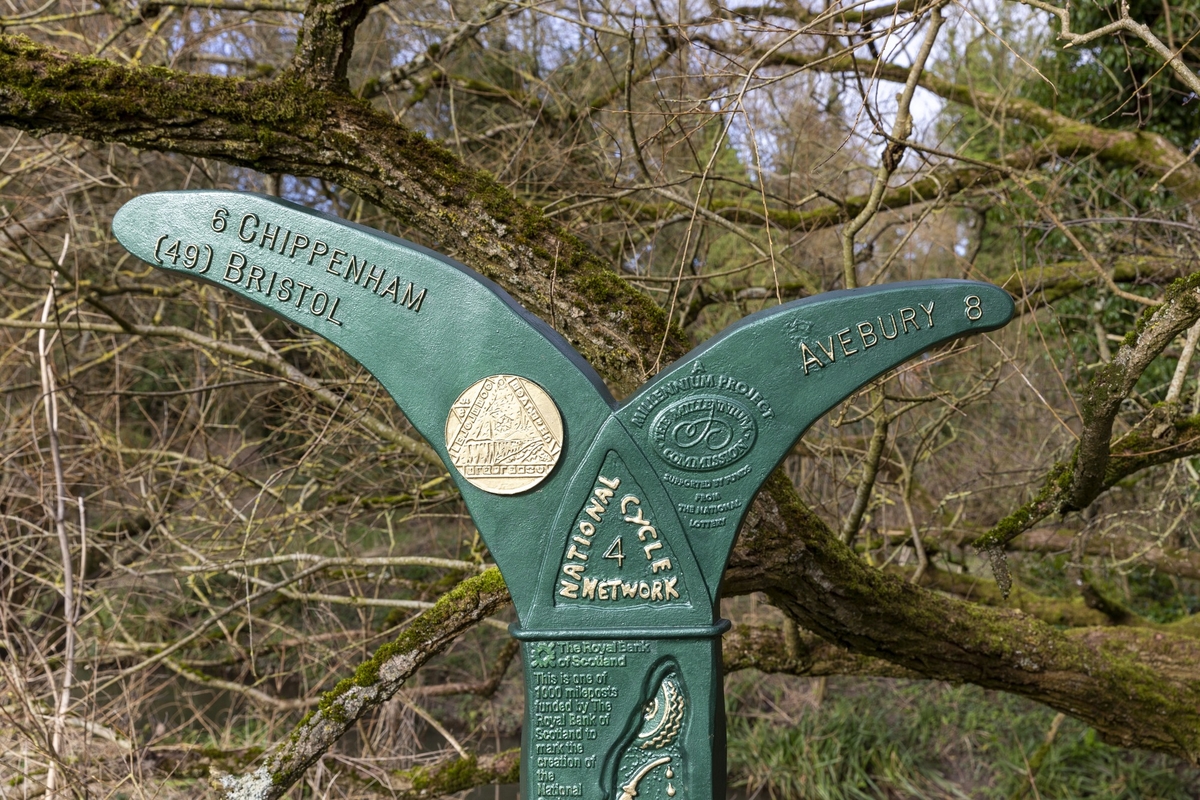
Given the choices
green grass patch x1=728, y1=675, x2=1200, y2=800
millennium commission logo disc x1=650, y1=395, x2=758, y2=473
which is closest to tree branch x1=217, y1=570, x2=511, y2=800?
millennium commission logo disc x1=650, y1=395, x2=758, y2=473

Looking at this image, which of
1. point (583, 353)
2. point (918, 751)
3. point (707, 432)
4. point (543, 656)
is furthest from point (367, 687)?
point (918, 751)

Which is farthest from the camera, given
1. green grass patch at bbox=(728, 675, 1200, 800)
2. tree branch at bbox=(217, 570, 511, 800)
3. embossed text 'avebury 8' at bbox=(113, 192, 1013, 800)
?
green grass patch at bbox=(728, 675, 1200, 800)

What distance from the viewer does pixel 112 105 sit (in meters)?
2.49

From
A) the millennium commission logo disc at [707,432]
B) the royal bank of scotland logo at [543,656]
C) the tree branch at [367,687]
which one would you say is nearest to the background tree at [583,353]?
the tree branch at [367,687]

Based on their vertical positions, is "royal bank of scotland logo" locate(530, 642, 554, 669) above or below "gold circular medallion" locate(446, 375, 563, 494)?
below

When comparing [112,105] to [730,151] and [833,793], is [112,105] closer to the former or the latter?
[730,151]

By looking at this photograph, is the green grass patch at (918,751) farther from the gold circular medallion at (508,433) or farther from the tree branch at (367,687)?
the gold circular medallion at (508,433)

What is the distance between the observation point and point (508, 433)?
188 cm

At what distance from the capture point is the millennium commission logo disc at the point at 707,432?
1853mm

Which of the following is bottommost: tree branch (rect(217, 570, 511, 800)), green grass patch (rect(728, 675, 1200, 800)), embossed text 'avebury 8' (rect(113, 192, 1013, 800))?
green grass patch (rect(728, 675, 1200, 800))

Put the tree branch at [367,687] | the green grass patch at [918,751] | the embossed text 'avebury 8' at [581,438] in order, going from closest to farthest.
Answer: the embossed text 'avebury 8' at [581,438] < the tree branch at [367,687] < the green grass patch at [918,751]

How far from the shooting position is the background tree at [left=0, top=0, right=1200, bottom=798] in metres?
2.64

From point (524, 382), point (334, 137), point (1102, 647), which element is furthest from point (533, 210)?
point (1102, 647)

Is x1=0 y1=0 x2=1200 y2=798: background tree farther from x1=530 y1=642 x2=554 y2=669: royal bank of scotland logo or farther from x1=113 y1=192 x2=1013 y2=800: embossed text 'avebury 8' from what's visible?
x1=530 y1=642 x2=554 y2=669: royal bank of scotland logo
